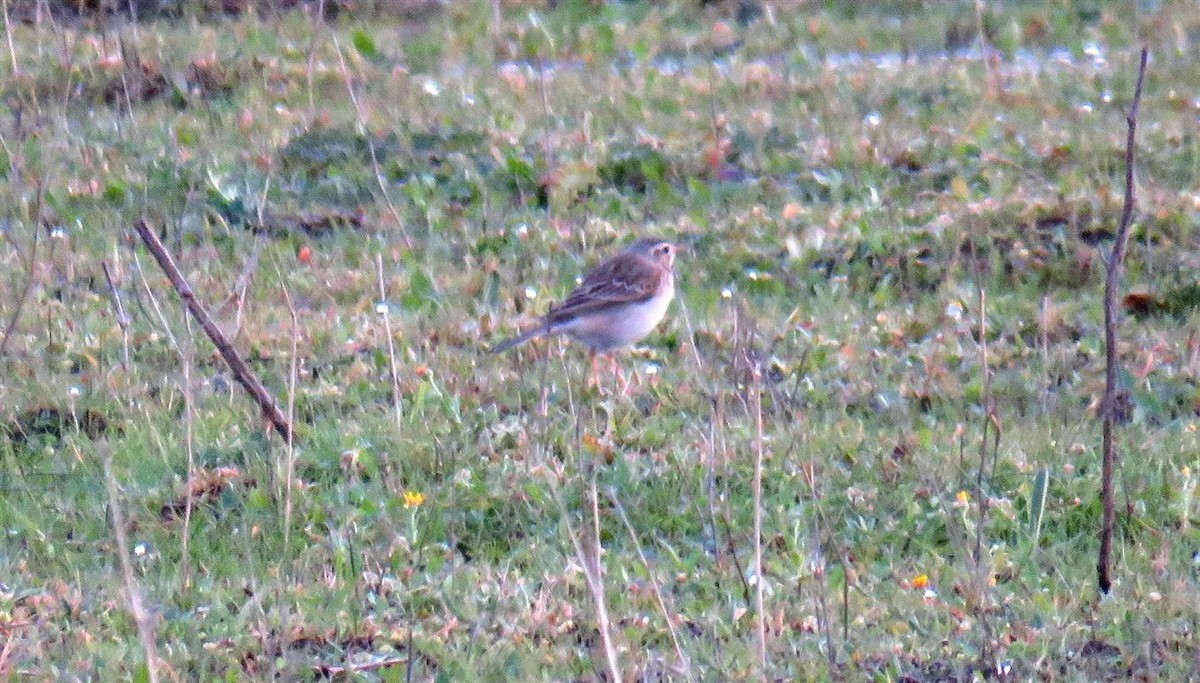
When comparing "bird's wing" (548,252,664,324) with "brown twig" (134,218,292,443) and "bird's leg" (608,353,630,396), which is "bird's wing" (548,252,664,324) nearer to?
"bird's leg" (608,353,630,396)

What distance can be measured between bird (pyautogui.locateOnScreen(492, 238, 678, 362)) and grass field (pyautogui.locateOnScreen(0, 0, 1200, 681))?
0.18 metres

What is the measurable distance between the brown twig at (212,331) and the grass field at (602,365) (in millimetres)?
127

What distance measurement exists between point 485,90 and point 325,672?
702 centimetres

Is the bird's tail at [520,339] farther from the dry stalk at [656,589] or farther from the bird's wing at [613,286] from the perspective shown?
the dry stalk at [656,589]

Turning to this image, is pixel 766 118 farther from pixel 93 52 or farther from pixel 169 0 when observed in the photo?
pixel 169 0

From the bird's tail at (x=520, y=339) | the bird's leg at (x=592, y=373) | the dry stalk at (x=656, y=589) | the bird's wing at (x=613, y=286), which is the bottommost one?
the bird's leg at (x=592, y=373)

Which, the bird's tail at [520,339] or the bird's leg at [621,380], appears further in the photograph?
the bird's tail at [520,339]

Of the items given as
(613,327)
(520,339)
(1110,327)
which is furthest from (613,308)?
(1110,327)

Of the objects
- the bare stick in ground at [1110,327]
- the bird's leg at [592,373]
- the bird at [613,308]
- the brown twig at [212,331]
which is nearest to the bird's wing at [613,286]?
the bird at [613,308]

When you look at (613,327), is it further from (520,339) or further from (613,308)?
(520,339)

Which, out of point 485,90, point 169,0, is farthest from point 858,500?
point 169,0

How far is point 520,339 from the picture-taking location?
24.2 ft

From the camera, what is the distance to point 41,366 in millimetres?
7156

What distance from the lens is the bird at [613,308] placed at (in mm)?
7391
